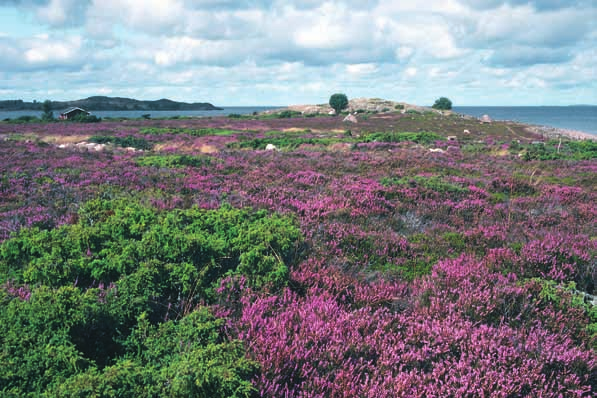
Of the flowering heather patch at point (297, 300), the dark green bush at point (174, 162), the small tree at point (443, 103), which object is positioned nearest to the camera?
the flowering heather patch at point (297, 300)

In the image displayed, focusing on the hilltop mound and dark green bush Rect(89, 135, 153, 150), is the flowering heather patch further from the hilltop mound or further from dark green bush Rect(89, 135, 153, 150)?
the hilltop mound

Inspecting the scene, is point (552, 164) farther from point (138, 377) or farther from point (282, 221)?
point (138, 377)

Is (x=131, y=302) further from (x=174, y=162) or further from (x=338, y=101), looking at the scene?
(x=338, y=101)

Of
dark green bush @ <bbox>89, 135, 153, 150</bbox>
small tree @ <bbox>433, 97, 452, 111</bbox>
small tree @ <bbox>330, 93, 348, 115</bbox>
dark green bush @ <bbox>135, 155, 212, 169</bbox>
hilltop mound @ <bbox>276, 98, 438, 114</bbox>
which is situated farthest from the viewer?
small tree @ <bbox>433, 97, 452, 111</bbox>

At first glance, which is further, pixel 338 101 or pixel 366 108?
pixel 366 108

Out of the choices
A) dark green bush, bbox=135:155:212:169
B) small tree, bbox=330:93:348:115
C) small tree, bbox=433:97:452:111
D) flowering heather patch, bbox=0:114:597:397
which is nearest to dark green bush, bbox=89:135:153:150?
dark green bush, bbox=135:155:212:169

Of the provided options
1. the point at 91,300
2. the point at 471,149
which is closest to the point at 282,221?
the point at 91,300

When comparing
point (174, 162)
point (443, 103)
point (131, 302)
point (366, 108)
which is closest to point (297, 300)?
point (131, 302)

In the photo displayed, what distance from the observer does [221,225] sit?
572cm

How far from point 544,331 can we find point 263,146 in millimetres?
25874

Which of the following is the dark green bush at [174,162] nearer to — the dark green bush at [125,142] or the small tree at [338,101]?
the dark green bush at [125,142]

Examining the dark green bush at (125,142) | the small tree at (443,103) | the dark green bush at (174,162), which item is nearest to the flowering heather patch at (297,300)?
the dark green bush at (174,162)

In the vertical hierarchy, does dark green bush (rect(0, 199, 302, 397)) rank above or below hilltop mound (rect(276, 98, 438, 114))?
Answer: below

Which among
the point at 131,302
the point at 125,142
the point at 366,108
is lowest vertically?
the point at 131,302
